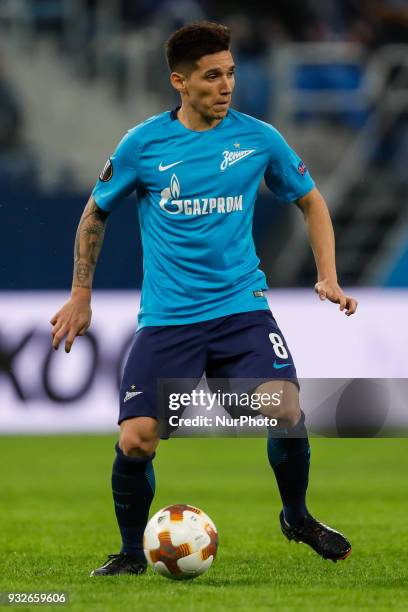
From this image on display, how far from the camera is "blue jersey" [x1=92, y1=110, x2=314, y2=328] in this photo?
491 centimetres

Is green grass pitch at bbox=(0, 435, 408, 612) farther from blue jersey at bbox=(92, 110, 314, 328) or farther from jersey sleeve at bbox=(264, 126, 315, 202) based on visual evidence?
jersey sleeve at bbox=(264, 126, 315, 202)

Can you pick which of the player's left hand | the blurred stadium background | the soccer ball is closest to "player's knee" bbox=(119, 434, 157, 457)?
the soccer ball

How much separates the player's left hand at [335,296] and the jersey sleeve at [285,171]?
454mm

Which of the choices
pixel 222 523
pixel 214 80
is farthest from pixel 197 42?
pixel 222 523

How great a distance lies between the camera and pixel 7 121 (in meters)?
14.5

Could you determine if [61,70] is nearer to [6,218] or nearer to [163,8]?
[163,8]

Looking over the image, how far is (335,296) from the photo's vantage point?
477cm

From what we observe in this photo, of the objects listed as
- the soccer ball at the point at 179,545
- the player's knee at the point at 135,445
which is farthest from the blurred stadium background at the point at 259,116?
the soccer ball at the point at 179,545

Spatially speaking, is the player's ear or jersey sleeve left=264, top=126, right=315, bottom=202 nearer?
the player's ear

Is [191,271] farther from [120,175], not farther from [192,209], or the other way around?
[120,175]

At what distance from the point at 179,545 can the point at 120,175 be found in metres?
1.37

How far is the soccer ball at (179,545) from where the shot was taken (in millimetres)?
4605

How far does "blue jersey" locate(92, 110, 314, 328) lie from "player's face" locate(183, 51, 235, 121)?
0.15 m

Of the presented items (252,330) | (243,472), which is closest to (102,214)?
(252,330)
